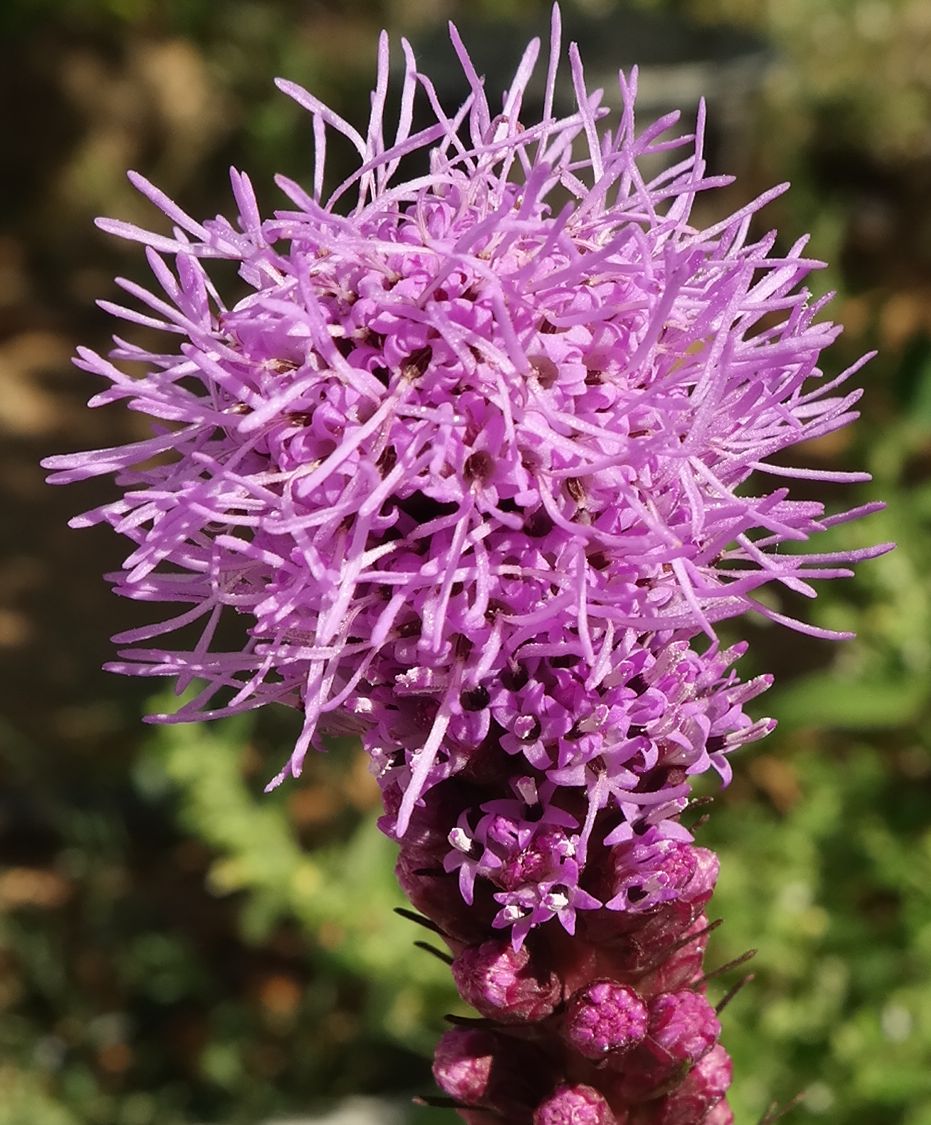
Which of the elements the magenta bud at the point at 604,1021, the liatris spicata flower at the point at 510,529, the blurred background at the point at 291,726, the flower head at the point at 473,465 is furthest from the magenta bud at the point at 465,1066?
the blurred background at the point at 291,726

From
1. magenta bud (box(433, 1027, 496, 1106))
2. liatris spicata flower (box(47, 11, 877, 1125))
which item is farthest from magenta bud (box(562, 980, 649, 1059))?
magenta bud (box(433, 1027, 496, 1106))

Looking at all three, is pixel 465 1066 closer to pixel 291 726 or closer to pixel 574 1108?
pixel 574 1108

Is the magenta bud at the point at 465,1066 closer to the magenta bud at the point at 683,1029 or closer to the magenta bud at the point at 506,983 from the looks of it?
the magenta bud at the point at 506,983

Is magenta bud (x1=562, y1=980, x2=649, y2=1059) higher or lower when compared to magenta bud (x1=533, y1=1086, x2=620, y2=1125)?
higher

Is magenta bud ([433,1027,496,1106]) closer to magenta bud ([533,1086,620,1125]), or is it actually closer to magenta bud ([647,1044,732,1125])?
magenta bud ([533,1086,620,1125])

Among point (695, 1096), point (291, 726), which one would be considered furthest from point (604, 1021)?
point (291, 726)

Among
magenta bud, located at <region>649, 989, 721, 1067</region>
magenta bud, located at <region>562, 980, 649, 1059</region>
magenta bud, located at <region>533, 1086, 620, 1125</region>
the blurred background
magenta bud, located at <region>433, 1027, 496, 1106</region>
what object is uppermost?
magenta bud, located at <region>562, 980, 649, 1059</region>
